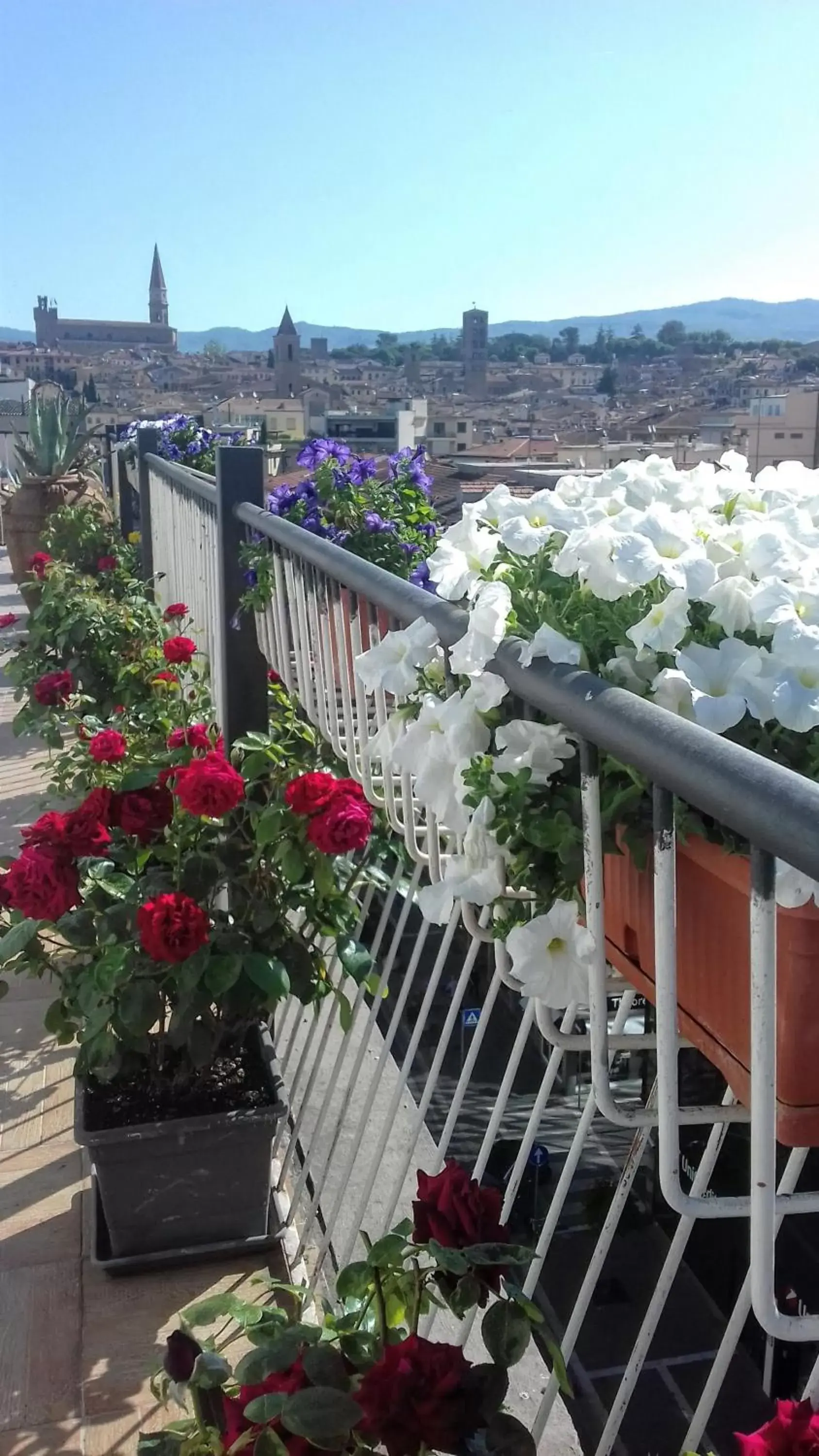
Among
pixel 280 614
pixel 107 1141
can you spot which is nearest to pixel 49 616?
pixel 280 614

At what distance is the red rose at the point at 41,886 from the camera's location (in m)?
1.85

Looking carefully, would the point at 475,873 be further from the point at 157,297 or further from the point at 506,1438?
the point at 157,297

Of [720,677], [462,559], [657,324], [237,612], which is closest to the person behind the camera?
[720,677]

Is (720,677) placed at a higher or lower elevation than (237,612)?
higher

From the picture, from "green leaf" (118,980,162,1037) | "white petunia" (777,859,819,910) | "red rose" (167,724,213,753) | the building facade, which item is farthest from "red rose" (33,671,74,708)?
the building facade

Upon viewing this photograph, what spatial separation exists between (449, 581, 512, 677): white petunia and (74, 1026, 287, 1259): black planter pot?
1098 mm

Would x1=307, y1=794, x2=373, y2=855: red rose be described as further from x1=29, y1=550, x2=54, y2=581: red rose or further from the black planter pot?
x1=29, y1=550, x2=54, y2=581: red rose

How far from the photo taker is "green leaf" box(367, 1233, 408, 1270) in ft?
3.63

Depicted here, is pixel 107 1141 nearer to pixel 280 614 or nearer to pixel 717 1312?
pixel 280 614

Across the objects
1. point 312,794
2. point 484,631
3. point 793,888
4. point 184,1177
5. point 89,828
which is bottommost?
point 184,1177

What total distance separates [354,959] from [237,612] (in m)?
0.97

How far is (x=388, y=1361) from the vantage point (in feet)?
3.21

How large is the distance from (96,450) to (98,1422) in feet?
31.8

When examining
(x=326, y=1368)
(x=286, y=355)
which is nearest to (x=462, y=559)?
(x=326, y=1368)
